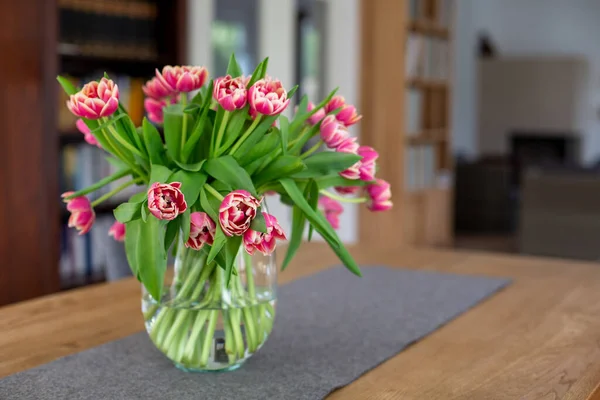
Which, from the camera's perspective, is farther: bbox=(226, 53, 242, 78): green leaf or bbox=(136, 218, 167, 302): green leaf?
bbox=(226, 53, 242, 78): green leaf

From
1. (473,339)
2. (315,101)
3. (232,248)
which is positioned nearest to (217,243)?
(232,248)

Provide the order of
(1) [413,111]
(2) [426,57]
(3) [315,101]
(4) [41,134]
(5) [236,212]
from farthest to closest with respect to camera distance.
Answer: (2) [426,57]
(1) [413,111]
(3) [315,101]
(4) [41,134]
(5) [236,212]

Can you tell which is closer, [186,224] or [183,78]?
[186,224]

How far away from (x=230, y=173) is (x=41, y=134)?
103 inches

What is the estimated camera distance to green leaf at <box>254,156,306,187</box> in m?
1.17

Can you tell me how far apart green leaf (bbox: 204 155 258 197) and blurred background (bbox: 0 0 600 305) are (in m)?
1.01

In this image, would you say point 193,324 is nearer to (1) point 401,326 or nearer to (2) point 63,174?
(1) point 401,326

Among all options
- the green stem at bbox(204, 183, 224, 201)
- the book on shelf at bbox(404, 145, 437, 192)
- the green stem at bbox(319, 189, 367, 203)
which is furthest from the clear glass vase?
the book on shelf at bbox(404, 145, 437, 192)

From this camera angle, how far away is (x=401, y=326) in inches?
58.3

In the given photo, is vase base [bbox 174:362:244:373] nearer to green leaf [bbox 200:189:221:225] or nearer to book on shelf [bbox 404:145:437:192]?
green leaf [bbox 200:189:221:225]

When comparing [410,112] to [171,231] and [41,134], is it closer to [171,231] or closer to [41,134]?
[41,134]

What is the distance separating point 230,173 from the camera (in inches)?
43.3

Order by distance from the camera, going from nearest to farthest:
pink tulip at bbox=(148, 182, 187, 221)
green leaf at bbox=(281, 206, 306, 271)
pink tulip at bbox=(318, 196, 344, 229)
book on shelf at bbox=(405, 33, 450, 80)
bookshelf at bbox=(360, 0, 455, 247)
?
1. pink tulip at bbox=(148, 182, 187, 221)
2. green leaf at bbox=(281, 206, 306, 271)
3. pink tulip at bbox=(318, 196, 344, 229)
4. bookshelf at bbox=(360, 0, 455, 247)
5. book on shelf at bbox=(405, 33, 450, 80)

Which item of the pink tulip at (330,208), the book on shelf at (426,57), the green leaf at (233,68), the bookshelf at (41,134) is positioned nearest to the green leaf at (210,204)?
the green leaf at (233,68)
